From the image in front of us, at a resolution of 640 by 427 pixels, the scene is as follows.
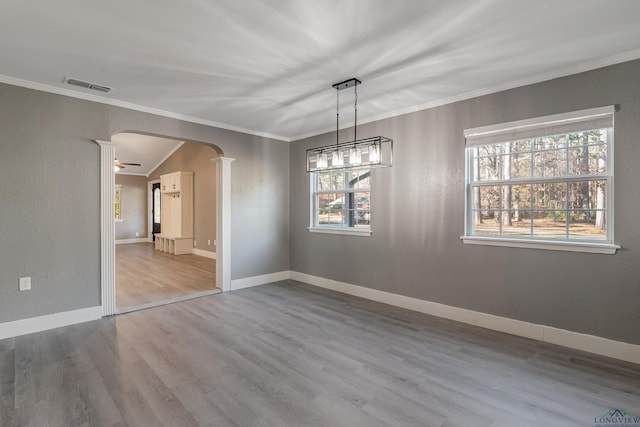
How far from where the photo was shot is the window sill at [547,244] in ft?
9.09

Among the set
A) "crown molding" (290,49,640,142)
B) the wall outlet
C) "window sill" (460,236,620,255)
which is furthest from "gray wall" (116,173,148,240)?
"window sill" (460,236,620,255)

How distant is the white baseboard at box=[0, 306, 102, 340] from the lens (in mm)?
3141

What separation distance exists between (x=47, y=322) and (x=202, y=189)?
5.19m

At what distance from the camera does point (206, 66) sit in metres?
2.84

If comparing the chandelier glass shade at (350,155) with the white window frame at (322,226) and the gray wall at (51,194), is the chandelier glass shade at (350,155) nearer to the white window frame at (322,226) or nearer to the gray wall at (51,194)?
the white window frame at (322,226)

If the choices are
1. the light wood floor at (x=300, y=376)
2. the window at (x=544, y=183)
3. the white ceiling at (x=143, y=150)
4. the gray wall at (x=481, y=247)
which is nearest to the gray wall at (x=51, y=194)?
the light wood floor at (x=300, y=376)

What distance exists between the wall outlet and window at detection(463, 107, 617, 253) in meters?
4.77

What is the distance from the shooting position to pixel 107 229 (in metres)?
3.75

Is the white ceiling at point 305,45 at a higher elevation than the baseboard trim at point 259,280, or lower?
higher

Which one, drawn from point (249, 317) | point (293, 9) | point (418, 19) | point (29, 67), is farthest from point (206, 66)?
point (249, 317)

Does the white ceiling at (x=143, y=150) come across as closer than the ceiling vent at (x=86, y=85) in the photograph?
No

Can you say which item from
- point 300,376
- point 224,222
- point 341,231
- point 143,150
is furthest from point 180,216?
point 300,376

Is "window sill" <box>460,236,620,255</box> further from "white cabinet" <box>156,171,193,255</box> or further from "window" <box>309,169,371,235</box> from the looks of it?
"white cabinet" <box>156,171,193,255</box>

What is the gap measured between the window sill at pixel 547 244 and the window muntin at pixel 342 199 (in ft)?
5.10
